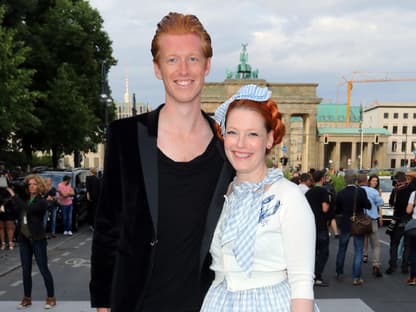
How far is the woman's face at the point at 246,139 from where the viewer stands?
1.94 metres

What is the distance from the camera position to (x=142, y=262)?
2021 millimetres

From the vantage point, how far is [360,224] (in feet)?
28.6

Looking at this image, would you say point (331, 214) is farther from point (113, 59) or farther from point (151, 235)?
point (113, 59)

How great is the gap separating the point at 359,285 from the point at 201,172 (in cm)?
719

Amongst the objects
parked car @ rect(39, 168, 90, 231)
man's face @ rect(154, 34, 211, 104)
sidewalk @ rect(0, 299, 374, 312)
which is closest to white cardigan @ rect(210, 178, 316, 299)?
man's face @ rect(154, 34, 211, 104)

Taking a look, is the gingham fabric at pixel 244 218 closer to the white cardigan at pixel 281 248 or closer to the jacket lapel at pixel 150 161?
the white cardigan at pixel 281 248

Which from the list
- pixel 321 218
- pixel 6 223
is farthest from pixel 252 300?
pixel 6 223

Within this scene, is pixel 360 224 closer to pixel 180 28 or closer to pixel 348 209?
pixel 348 209

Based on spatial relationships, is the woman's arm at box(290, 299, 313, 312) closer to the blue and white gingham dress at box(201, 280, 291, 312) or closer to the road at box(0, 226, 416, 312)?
the blue and white gingham dress at box(201, 280, 291, 312)

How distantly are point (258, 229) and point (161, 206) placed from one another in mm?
454

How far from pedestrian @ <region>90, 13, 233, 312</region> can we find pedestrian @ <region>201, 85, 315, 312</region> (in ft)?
0.35

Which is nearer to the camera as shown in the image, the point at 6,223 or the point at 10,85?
the point at 6,223

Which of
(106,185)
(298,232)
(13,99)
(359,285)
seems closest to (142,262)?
(106,185)

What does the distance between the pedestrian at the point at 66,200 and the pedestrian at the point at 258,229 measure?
12.6m
